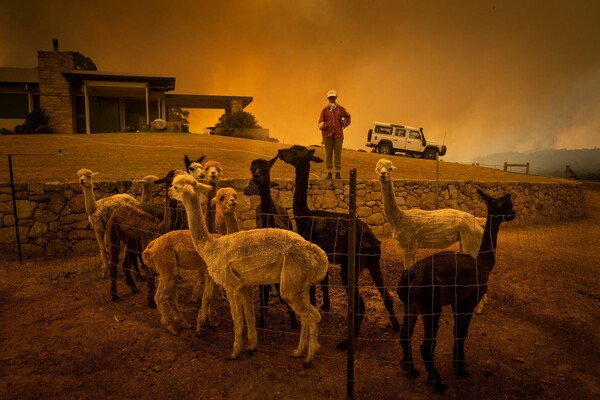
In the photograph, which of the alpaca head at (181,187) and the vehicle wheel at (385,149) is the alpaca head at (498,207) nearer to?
the alpaca head at (181,187)

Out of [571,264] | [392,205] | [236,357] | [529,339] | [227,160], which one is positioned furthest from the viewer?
[227,160]

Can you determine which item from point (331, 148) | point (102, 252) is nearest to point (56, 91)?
point (331, 148)

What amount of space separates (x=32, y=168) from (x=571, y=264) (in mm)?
12736

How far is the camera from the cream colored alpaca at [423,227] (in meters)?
4.84

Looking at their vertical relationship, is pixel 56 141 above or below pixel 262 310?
above

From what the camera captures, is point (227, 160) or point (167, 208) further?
point (227, 160)

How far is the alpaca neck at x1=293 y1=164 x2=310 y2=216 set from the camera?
4.64m

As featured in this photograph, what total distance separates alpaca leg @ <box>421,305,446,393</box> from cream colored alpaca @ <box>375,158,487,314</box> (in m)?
1.73

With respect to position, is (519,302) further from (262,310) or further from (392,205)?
(262,310)

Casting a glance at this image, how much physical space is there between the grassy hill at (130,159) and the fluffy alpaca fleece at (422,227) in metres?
4.77

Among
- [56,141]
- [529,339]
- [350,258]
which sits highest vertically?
[56,141]

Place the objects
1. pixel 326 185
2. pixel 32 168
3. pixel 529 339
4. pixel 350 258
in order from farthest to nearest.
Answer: pixel 32 168 < pixel 326 185 < pixel 529 339 < pixel 350 258

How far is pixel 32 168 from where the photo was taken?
10.4 metres

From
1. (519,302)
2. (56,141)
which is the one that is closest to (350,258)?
(519,302)
